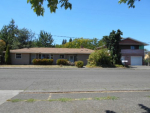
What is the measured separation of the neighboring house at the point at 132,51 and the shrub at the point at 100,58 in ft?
24.2

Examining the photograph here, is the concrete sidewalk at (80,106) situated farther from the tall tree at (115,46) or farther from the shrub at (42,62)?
the shrub at (42,62)

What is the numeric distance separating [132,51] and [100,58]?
1028 centimetres

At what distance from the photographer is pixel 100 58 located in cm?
2477

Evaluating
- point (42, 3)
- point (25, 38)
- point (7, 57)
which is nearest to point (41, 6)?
point (42, 3)

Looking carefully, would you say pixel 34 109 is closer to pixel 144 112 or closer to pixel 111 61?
pixel 144 112

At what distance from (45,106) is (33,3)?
125 inches

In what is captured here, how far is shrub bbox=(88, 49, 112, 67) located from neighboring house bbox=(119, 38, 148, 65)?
7.39m

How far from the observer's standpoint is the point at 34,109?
436cm

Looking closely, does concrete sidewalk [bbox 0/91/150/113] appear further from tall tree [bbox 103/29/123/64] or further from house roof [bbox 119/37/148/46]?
house roof [bbox 119/37/148/46]

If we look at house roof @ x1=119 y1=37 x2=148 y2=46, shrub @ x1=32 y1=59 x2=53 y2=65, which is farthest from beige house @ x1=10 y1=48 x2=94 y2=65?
house roof @ x1=119 y1=37 x2=148 y2=46

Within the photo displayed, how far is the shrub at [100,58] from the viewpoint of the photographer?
24.7 meters

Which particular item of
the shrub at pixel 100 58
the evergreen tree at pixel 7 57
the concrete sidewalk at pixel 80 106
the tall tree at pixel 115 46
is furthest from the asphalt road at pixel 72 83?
the evergreen tree at pixel 7 57

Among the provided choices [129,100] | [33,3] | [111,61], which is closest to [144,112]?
[129,100]

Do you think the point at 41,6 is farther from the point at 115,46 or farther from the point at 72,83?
the point at 115,46
